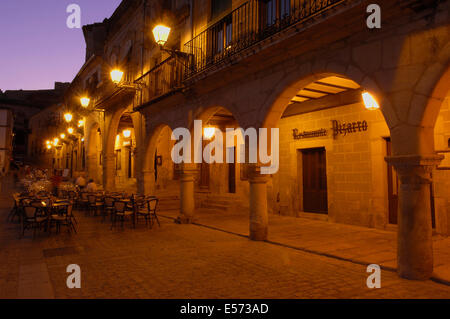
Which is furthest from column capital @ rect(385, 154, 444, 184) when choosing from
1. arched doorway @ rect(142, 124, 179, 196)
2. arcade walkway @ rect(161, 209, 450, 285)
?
arched doorway @ rect(142, 124, 179, 196)

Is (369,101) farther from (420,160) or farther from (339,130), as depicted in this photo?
(420,160)

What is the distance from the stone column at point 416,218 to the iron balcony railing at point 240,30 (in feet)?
12.3

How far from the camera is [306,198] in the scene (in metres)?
10.8

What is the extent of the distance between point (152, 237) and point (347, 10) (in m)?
5.92

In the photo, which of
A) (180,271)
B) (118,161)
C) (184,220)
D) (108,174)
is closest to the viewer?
(180,271)

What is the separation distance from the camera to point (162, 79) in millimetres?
12023

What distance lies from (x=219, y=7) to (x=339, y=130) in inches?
200

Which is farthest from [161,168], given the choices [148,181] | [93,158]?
[93,158]

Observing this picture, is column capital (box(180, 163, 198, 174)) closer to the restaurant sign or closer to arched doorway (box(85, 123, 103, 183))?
the restaurant sign

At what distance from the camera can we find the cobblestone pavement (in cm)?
400

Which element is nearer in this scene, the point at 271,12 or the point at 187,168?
the point at 271,12

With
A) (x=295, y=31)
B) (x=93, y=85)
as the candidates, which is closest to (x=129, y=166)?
(x=93, y=85)

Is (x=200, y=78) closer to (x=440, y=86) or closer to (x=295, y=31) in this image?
(x=295, y=31)

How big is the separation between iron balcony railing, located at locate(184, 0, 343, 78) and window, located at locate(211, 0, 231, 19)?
0.45m
